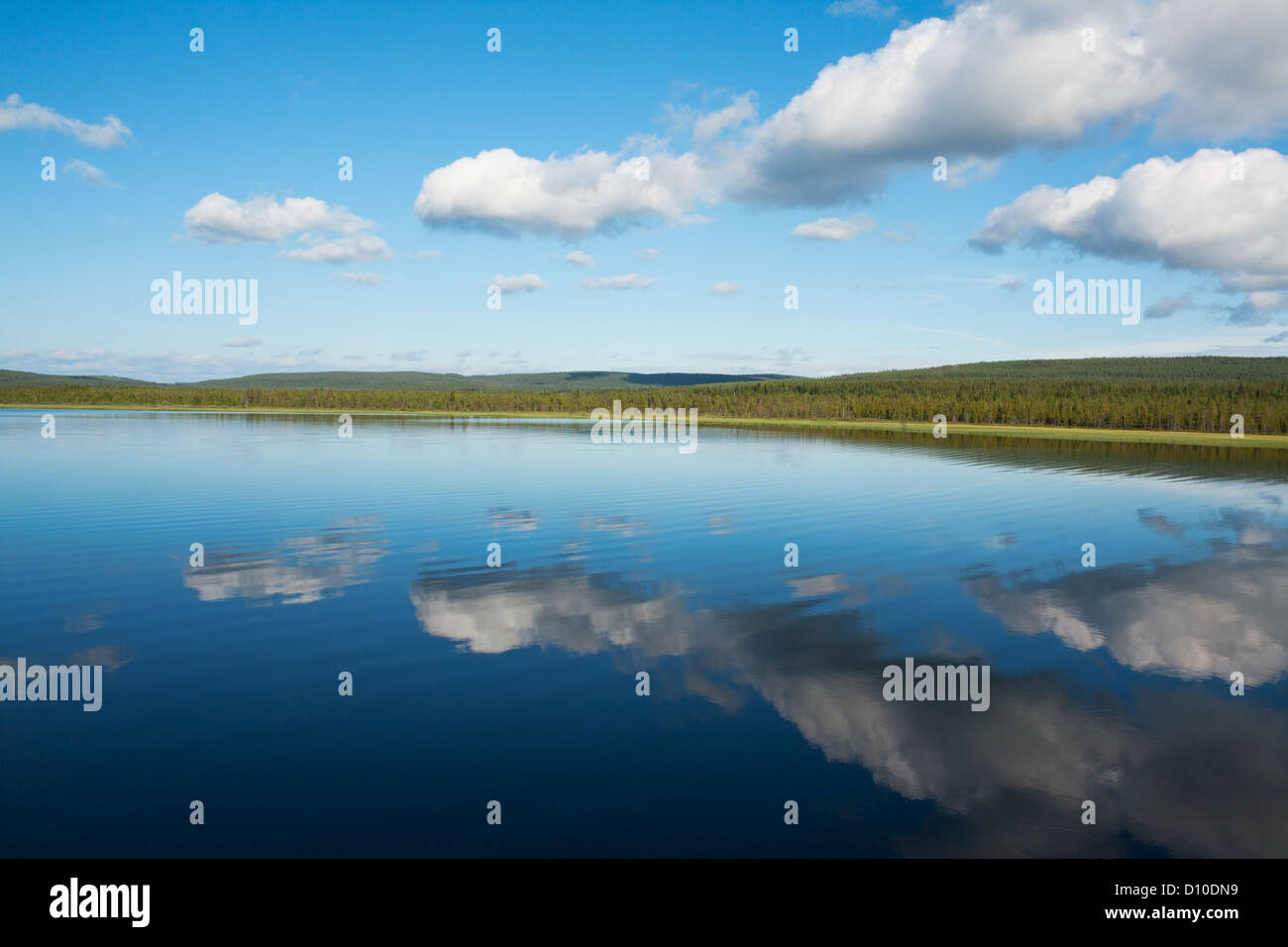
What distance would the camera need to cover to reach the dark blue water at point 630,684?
8055 mm

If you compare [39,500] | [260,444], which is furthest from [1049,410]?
[39,500]

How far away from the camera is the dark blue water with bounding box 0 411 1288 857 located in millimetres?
8055

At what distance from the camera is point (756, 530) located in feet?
84.6

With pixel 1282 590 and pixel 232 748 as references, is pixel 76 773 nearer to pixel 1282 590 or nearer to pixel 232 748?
pixel 232 748

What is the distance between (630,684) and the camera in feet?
39.3

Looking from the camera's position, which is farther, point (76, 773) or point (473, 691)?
point (473, 691)

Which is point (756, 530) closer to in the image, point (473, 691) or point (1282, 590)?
point (1282, 590)

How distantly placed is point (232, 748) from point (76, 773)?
156 centimetres

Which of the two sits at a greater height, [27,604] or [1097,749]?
[27,604]

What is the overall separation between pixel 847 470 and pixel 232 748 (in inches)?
1675

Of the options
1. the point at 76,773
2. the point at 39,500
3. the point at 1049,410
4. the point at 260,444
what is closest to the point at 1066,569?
the point at 76,773

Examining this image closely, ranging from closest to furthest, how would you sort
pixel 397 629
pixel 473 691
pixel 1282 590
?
pixel 473 691
pixel 397 629
pixel 1282 590
